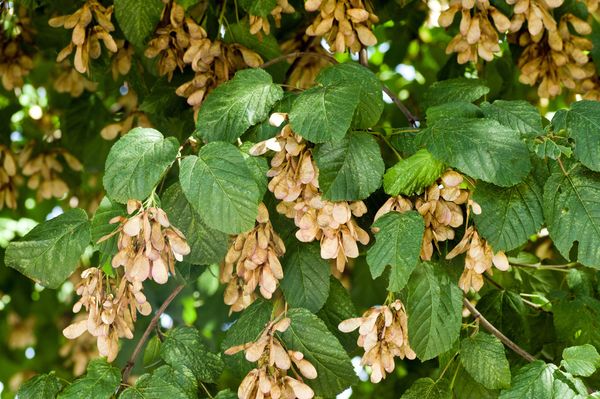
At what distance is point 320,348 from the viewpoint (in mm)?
1327

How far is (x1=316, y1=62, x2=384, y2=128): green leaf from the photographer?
1323 millimetres

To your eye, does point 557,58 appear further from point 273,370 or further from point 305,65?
point 273,370

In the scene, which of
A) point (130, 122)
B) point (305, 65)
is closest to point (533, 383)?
point (305, 65)

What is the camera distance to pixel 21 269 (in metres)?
1.38

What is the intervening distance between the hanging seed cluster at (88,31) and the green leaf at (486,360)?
734 mm

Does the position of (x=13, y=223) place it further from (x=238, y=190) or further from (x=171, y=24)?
(x=238, y=190)

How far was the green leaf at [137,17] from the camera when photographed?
1.57 meters

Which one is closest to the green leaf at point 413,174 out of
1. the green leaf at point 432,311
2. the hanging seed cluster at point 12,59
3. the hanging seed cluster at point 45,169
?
the green leaf at point 432,311

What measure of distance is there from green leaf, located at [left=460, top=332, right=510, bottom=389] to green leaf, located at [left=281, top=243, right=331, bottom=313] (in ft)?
0.72

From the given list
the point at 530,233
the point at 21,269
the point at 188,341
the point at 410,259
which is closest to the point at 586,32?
the point at 530,233

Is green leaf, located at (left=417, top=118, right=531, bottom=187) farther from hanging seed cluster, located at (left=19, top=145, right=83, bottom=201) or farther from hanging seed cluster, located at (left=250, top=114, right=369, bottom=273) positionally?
hanging seed cluster, located at (left=19, top=145, right=83, bottom=201)

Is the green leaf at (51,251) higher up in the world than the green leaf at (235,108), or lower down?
lower down

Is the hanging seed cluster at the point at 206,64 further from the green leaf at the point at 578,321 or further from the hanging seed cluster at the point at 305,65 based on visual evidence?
the green leaf at the point at 578,321

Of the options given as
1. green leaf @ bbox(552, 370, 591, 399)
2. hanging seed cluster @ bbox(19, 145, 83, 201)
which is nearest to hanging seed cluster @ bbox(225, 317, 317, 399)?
green leaf @ bbox(552, 370, 591, 399)
